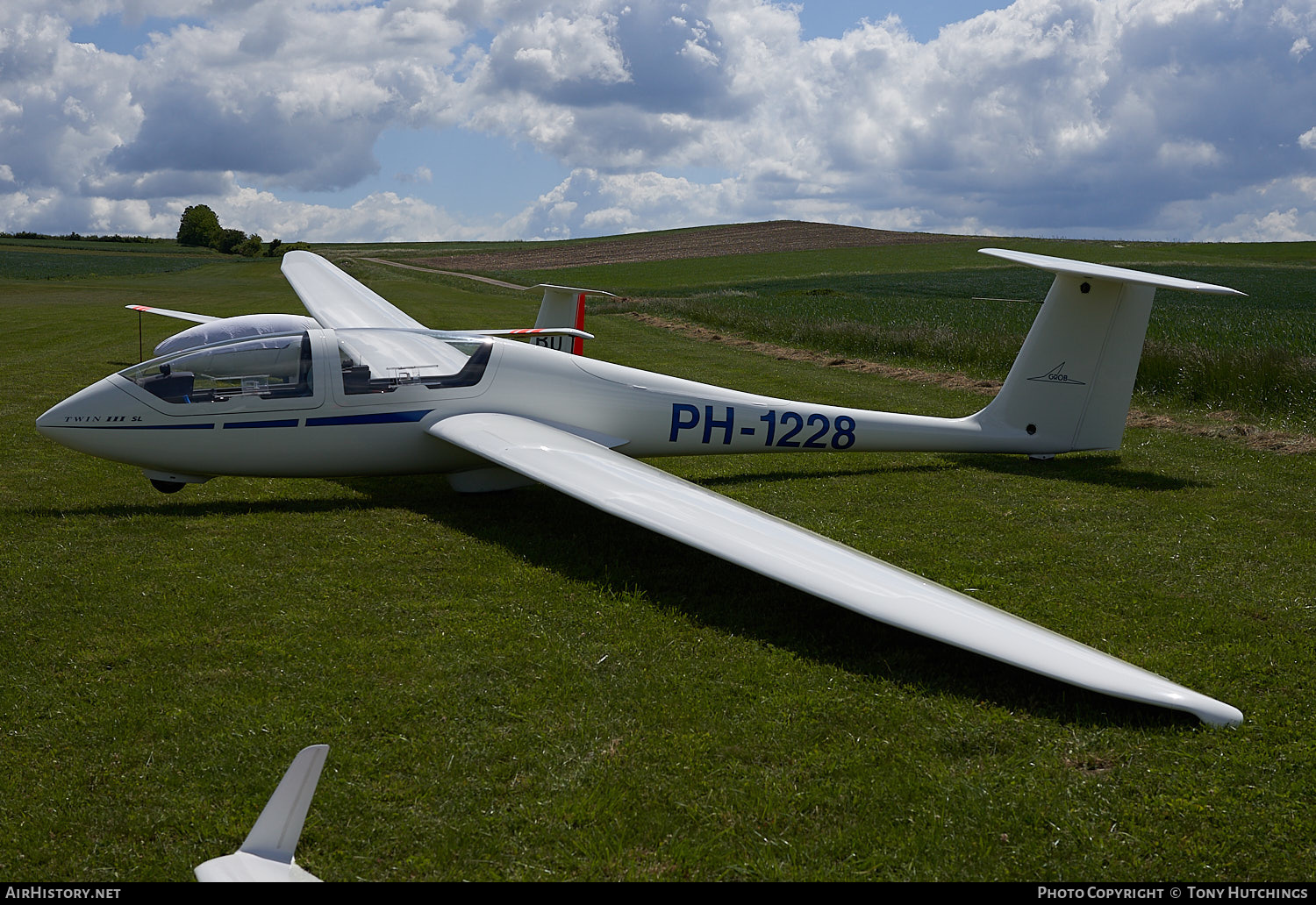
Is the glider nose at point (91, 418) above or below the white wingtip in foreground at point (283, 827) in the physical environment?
above

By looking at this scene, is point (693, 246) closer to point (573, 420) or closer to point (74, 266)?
point (74, 266)

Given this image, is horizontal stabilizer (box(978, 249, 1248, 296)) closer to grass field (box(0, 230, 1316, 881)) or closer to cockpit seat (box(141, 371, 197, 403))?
grass field (box(0, 230, 1316, 881))

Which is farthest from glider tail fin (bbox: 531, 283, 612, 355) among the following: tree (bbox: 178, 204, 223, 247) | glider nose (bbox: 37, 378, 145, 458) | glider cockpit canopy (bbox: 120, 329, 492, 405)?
tree (bbox: 178, 204, 223, 247)

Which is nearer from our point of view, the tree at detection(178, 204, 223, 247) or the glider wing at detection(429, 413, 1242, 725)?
the glider wing at detection(429, 413, 1242, 725)

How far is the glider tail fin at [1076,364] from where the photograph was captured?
9.86m

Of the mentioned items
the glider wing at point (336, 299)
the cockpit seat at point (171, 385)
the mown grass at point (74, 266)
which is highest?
the mown grass at point (74, 266)

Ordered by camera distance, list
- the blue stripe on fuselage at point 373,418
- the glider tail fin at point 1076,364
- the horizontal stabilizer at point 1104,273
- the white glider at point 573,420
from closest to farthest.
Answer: the white glider at point 573,420 → the blue stripe on fuselage at point 373,418 → the horizontal stabilizer at point 1104,273 → the glider tail fin at point 1076,364

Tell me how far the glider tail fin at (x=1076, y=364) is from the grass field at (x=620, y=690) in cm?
119

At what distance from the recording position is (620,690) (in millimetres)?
4781

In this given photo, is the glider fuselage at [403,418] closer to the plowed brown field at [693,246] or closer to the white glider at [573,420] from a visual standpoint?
the white glider at [573,420]

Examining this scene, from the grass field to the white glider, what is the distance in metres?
0.47

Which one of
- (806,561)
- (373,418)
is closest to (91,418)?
(373,418)

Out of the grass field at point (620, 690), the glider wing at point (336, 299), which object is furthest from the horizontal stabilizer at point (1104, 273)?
the glider wing at point (336, 299)

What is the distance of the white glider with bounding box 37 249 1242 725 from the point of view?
19.9ft
